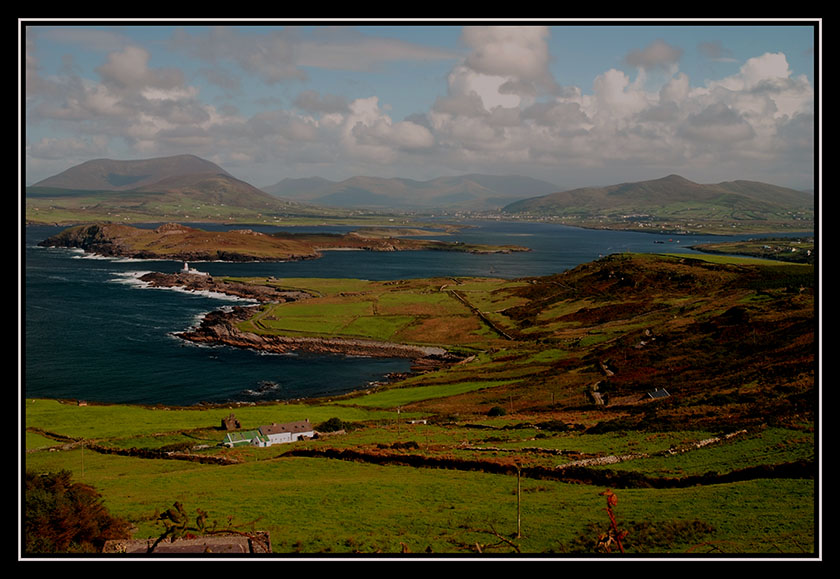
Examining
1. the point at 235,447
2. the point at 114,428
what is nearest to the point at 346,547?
the point at 235,447

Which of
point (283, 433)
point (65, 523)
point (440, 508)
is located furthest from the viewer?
point (283, 433)

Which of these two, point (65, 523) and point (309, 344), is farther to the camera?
point (309, 344)

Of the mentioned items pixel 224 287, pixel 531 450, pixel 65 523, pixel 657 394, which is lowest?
pixel 657 394

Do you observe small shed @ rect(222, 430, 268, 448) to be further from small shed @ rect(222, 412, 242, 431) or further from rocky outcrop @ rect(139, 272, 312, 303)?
rocky outcrop @ rect(139, 272, 312, 303)

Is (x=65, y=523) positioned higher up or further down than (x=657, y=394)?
higher up

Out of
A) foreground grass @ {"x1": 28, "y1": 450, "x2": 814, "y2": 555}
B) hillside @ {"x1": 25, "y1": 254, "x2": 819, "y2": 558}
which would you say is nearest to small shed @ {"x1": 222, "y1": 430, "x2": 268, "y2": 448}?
hillside @ {"x1": 25, "y1": 254, "x2": 819, "y2": 558}

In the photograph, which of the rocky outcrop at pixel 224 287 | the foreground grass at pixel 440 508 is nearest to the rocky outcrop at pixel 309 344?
the rocky outcrop at pixel 224 287

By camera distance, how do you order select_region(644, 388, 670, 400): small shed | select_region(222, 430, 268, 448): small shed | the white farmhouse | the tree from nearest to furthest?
the tree → select_region(222, 430, 268, 448): small shed → the white farmhouse → select_region(644, 388, 670, 400): small shed

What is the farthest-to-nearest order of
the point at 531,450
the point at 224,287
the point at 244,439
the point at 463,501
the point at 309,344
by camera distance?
the point at 224,287 → the point at 309,344 → the point at 244,439 → the point at 531,450 → the point at 463,501

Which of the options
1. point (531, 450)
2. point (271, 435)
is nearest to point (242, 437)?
point (271, 435)

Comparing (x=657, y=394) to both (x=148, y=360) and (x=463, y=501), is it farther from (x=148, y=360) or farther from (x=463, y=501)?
(x=148, y=360)

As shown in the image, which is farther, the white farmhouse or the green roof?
the white farmhouse
